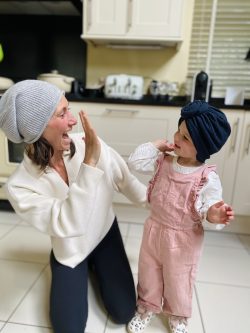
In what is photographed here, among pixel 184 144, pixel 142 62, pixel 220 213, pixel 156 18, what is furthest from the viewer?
pixel 142 62

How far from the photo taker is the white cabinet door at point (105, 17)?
6.00 feet

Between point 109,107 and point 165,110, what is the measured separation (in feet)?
1.15

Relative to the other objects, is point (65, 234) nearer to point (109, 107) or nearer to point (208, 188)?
point (208, 188)

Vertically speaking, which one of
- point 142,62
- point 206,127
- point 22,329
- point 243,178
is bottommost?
point 22,329

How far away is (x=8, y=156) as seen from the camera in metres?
1.89

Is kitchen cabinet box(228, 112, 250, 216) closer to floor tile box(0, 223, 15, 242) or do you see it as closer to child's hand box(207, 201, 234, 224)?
child's hand box(207, 201, 234, 224)

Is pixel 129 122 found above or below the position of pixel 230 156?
above

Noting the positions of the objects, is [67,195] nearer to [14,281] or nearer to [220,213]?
[220,213]

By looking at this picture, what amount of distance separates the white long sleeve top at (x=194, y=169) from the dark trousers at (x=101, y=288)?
41 centimetres

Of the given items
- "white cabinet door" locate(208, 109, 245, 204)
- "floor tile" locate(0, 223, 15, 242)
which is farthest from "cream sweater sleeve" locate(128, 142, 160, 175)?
"floor tile" locate(0, 223, 15, 242)

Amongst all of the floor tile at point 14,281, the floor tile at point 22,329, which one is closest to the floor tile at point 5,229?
the floor tile at point 14,281

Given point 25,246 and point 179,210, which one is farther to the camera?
point 25,246

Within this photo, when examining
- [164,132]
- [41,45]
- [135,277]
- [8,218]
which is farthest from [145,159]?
[41,45]

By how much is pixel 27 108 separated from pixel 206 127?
1.72ft
